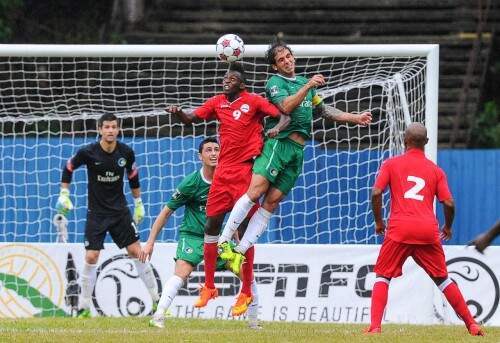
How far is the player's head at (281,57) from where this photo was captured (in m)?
12.1

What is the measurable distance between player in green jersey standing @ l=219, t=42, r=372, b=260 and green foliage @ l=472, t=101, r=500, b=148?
473 inches

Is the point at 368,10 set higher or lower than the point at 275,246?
higher

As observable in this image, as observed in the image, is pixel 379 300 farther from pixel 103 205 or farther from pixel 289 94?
pixel 103 205

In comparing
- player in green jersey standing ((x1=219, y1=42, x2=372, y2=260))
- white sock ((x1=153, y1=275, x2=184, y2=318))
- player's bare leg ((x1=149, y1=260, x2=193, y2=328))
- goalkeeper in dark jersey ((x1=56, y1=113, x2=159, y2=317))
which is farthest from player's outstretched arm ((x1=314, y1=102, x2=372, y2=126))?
goalkeeper in dark jersey ((x1=56, y1=113, x2=159, y2=317))

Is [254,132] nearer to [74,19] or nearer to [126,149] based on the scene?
[126,149]

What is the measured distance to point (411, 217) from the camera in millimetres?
11352

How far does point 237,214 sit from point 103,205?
3.09 meters

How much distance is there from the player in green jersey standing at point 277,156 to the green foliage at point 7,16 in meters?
12.5

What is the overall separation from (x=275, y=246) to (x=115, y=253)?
198 centimetres

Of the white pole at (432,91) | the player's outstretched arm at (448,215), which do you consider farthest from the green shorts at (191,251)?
the white pole at (432,91)

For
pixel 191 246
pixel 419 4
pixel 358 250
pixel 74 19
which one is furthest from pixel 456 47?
pixel 191 246

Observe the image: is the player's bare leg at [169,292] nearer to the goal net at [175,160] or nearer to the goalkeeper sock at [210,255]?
the goalkeeper sock at [210,255]

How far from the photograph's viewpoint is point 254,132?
12.3 m

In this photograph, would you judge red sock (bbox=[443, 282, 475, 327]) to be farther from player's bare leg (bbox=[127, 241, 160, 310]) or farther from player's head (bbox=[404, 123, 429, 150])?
player's bare leg (bbox=[127, 241, 160, 310])
